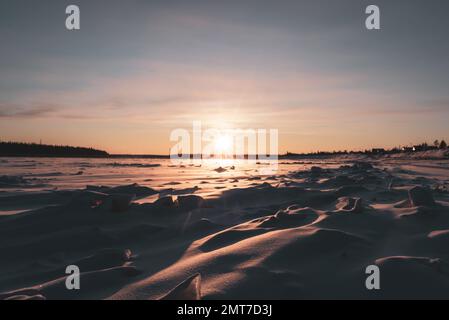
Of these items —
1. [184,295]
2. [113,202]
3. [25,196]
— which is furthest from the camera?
[25,196]

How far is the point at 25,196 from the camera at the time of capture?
203 inches

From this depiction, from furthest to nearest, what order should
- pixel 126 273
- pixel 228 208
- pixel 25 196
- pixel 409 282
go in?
pixel 25 196
pixel 228 208
pixel 126 273
pixel 409 282
